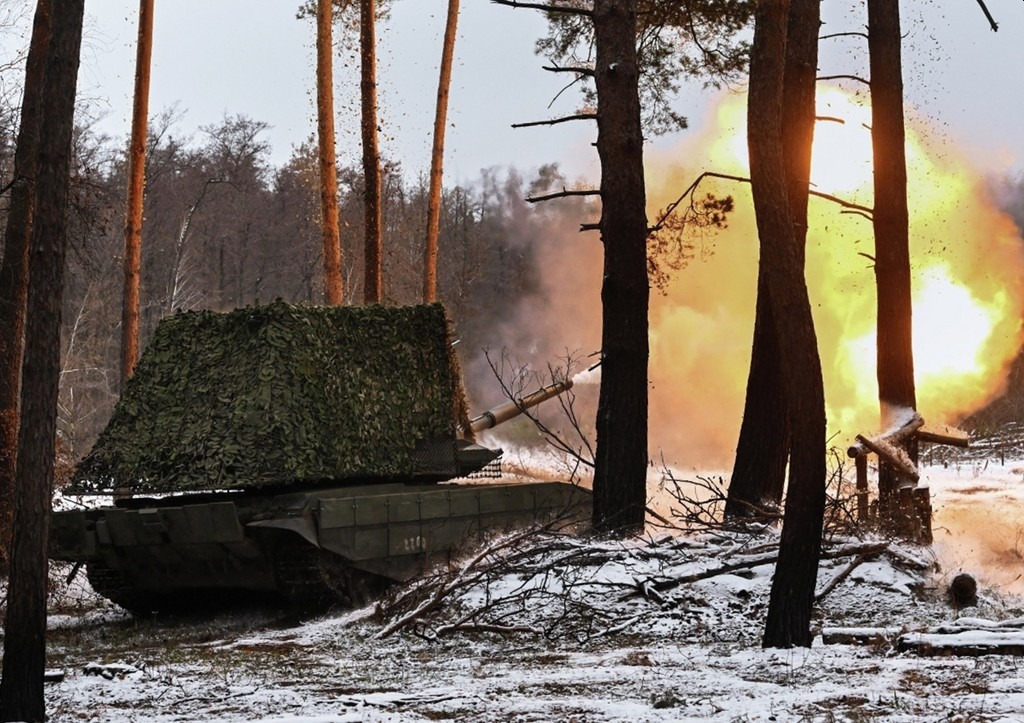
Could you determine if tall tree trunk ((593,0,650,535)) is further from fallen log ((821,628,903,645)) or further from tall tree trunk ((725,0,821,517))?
fallen log ((821,628,903,645))

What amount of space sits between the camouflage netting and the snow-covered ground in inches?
60.8

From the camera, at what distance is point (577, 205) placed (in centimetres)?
3950

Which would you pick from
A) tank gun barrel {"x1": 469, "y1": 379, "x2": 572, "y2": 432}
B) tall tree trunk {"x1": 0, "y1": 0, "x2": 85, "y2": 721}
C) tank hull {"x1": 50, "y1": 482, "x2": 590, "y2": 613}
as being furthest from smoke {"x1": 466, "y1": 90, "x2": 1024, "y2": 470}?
tall tree trunk {"x1": 0, "y1": 0, "x2": 85, "y2": 721}

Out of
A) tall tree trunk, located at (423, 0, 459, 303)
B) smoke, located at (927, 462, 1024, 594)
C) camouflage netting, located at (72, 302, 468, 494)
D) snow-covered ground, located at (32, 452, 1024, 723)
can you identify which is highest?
tall tree trunk, located at (423, 0, 459, 303)

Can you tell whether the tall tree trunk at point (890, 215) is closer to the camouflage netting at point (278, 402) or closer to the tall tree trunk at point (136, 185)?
the camouflage netting at point (278, 402)

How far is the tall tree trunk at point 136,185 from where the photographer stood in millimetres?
22328

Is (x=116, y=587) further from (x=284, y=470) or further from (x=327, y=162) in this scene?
(x=327, y=162)

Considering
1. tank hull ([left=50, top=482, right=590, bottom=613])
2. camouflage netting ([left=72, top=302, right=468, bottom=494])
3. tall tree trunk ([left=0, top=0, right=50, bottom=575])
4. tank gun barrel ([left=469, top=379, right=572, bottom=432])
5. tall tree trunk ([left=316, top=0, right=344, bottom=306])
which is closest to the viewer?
tank hull ([left=50, top=482, right=590, bottom=613])

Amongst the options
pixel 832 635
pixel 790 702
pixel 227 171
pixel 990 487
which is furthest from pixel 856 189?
pixel 227 171

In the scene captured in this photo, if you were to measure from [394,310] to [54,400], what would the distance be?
748cm

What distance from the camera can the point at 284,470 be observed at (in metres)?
13.3

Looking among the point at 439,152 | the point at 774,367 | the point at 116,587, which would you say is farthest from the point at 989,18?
the point at 439,152

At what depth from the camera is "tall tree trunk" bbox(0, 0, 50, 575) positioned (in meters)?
15.9

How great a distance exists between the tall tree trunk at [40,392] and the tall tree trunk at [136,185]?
1471cm
